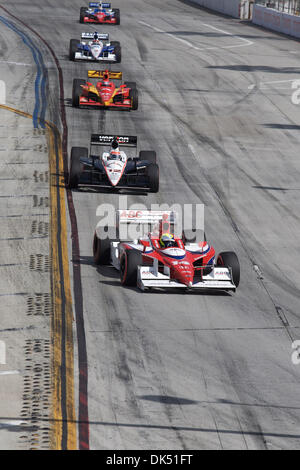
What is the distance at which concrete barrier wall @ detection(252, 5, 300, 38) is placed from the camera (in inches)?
2329

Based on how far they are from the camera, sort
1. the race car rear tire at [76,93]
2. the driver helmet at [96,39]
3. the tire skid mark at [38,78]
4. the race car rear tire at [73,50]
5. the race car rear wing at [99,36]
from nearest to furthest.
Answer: the tire skid mark at [38,78]
the race car rear tire at [76,93]
the race car rear tire at [73,50]
the driver helmet at [96,39]
the race car rear wing at [99,36]

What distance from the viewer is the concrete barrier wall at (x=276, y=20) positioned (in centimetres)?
5916

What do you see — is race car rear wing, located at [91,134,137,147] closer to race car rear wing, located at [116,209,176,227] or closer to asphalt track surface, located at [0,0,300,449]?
asphalt track surface, located at [0,0,300,449]

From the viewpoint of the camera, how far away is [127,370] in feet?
49.2

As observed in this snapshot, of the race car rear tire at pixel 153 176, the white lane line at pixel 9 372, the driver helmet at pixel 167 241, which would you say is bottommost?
the race car rear tire at pixel 153 176

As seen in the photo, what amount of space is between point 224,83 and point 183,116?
7.42 m

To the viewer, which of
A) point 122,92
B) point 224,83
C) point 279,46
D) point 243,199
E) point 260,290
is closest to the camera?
point 260,290

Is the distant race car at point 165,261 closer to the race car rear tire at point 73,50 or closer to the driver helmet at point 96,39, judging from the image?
the race car rear tire at point 73,50

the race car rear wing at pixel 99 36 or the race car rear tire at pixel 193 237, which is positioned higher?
the race car rear tire at pixel 193 237

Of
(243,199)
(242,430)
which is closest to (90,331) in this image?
(242,430)

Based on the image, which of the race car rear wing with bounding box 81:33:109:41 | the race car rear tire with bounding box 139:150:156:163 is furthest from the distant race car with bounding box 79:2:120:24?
the race car rear tire with bounding box 139:150:156:163

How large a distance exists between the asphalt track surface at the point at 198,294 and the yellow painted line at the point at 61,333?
19 cm

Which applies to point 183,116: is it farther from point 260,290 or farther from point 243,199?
point 260,290

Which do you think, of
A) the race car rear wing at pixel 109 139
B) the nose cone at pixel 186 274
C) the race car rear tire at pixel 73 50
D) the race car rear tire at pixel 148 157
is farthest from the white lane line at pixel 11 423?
the race car rear tire at pixel 73 50
